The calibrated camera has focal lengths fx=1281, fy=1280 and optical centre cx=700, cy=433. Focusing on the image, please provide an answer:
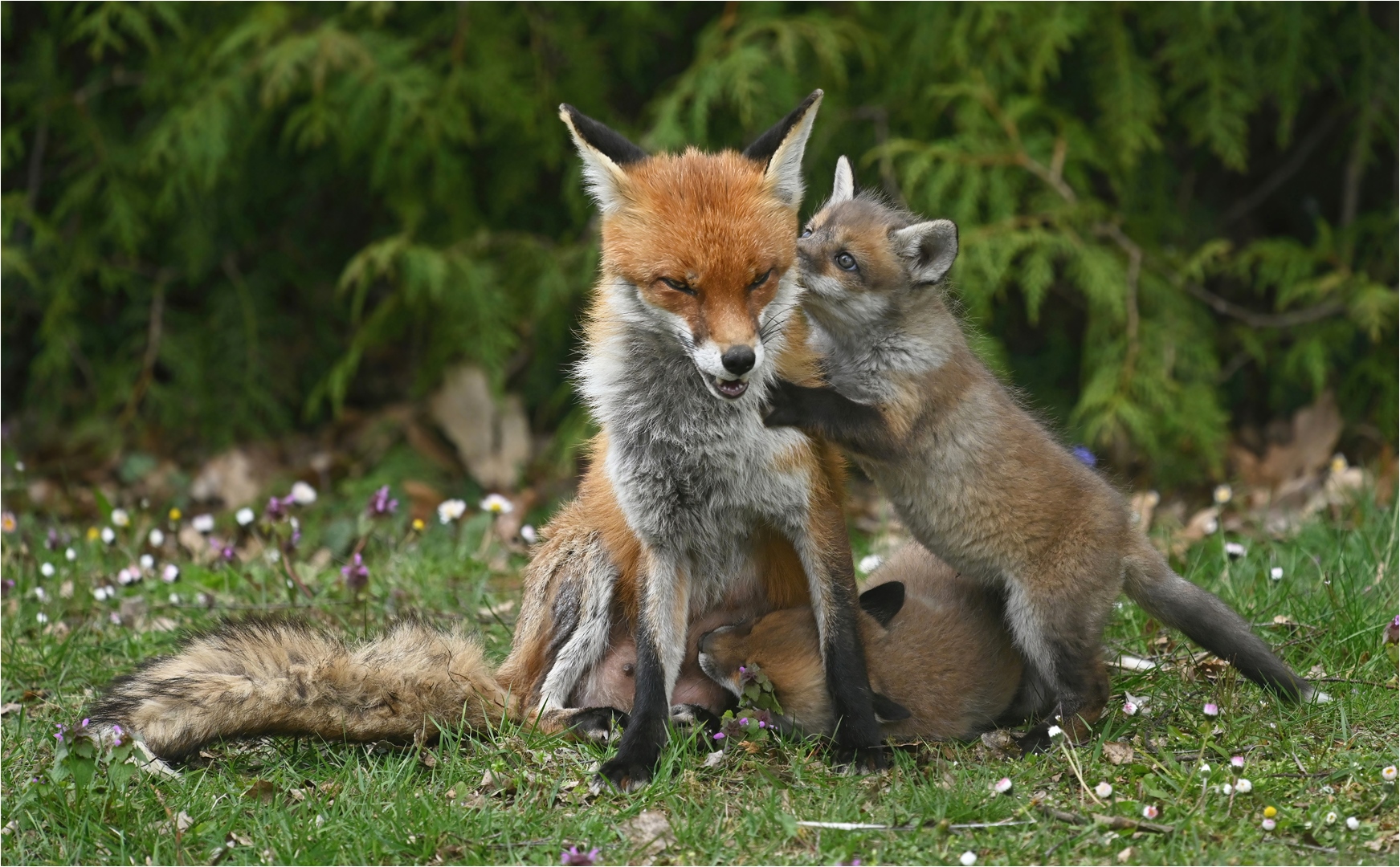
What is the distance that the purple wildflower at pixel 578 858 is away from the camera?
3.54 m

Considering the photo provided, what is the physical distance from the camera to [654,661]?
4270 mm

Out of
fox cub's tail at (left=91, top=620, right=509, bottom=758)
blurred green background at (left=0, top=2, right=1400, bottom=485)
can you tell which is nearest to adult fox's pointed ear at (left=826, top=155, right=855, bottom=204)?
blurred green background at (left=0, top=2, right=1400, bottom=485)

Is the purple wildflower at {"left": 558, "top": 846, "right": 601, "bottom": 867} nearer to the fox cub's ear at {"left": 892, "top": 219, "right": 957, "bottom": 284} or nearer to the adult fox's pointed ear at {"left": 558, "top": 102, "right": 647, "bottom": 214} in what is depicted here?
the adult fox's pointed ear at {"left": 558, "top": 102, "right": 647, "bottom": 214}

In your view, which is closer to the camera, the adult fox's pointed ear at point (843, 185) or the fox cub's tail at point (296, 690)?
the fox cub's tail at point (296, 690)

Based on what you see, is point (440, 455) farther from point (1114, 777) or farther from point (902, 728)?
point (1114, 777)

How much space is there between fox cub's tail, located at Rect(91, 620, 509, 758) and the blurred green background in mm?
3268

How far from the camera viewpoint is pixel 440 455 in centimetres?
839

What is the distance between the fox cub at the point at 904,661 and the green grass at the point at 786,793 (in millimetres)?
144

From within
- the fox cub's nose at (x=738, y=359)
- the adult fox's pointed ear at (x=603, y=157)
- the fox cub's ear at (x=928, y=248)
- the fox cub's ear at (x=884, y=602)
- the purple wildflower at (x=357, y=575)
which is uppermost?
the adult fox's pointed ear at (x=603, y=157)

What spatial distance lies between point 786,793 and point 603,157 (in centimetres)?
210

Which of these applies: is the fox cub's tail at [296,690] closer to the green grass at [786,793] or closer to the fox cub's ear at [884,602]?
the green grass at [786,793]

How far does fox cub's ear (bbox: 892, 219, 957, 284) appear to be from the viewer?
15.1 feet

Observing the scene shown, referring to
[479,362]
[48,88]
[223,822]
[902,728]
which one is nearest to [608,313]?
[902,728]

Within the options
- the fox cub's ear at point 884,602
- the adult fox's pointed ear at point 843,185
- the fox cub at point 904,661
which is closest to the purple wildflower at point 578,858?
the fox cub at point 904,661
